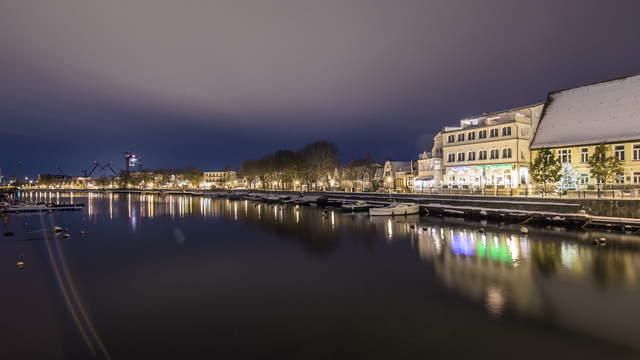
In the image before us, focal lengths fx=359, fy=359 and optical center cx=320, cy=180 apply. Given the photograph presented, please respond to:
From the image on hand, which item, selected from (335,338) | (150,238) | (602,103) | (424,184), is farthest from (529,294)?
(424,184)

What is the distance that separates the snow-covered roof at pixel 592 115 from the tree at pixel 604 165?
431 centimetres

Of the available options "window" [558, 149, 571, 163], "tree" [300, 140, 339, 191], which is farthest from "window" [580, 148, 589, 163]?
"tree" [300, 140, 339, 191]

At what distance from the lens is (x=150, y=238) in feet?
113

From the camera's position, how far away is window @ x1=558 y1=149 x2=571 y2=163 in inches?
1757

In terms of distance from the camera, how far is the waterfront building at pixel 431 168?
6159 centimetres

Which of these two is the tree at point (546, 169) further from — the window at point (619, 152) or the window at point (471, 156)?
the window at point (471, 156)

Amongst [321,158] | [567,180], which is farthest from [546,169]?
[321,158]

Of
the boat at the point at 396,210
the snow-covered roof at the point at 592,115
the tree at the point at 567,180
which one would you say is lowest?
the boat at the point at 396,210

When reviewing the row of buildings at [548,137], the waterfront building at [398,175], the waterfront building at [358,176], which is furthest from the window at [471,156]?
the waterfront building at [358,176]

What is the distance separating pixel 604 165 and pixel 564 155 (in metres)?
8.22

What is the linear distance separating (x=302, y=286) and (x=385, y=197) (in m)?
42.9

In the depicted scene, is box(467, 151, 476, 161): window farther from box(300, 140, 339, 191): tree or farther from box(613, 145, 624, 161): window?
box(300, 140, 339, 191): tree

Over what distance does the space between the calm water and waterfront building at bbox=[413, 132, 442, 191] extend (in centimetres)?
3148

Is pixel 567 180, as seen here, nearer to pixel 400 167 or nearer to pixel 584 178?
pixel 584 178
